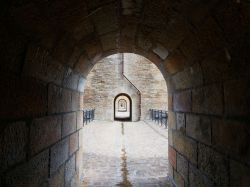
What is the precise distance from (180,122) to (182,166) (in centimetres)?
61

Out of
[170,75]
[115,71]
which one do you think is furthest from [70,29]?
[115,71]

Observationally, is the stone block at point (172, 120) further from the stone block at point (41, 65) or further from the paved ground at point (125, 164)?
the stone block at point (41, 65)

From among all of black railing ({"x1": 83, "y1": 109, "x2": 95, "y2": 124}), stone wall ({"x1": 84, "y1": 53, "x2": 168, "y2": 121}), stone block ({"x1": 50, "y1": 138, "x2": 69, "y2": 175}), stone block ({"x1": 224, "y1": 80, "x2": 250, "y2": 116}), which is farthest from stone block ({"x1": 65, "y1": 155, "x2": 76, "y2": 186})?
stone wall ({"x1": 84, "y1": 53, "x2": 168, "y2": 121})

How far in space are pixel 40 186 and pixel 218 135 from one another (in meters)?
1.55

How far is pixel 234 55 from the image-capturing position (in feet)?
5.29

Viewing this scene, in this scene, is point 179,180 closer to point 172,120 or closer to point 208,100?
point 172,120

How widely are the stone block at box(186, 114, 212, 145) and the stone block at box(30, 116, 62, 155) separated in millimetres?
1501

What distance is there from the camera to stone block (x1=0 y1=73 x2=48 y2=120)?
1.29m

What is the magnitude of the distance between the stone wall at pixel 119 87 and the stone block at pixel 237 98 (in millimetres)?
14323

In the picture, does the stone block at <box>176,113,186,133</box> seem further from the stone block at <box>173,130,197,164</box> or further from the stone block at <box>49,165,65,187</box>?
the stone block at <box>49,165,65,187</box>

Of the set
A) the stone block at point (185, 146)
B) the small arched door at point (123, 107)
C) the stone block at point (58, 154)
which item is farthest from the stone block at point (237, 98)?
the small arched door at point (123, 107)

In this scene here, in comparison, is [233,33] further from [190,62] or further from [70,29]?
[70,29]

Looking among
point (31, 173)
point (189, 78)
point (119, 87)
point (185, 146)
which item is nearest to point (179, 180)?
point (185, 146)

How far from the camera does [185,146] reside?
299 cm
